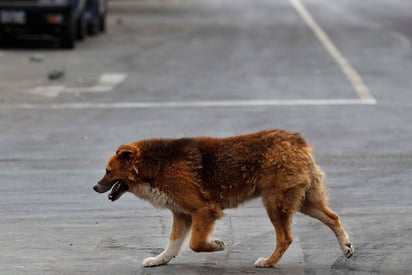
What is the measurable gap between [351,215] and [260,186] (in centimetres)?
206

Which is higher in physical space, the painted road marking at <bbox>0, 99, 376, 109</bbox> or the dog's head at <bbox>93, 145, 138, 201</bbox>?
the dog's head at <bbox>93, 145, 138, 201</bbox>

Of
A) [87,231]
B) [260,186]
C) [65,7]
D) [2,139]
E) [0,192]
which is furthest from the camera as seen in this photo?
[65,7]

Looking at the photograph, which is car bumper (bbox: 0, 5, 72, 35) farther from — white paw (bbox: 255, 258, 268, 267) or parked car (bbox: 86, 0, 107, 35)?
white paw (bbox: 255, 258, 268, 267)

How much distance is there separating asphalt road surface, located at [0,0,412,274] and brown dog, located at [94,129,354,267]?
10.7 inches

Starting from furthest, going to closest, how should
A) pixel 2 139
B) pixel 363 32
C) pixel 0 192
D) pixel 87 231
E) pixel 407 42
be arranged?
pixel 363 32
pixel 407 42
pixel 2 139
pixel 0 192
pixel 87 231

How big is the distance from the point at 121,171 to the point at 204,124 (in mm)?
7318

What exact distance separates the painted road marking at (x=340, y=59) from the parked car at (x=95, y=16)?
5.62m

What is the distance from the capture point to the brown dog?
770 centimetres

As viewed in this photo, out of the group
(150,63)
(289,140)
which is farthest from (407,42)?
(289,140)

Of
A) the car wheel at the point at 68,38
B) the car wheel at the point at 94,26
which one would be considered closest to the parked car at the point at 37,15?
the car wheel at the point at 68,38

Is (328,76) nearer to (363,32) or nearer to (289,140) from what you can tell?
(363,32)

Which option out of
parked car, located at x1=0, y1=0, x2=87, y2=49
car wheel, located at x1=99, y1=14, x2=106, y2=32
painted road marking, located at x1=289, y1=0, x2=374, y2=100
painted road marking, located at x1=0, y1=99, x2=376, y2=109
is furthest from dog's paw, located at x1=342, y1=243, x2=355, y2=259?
car wheel, located at x1=99, y1=14, x2=106, y2=32

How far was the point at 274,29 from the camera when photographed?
3095 cm

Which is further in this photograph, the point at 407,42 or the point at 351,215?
the point at 407,42
